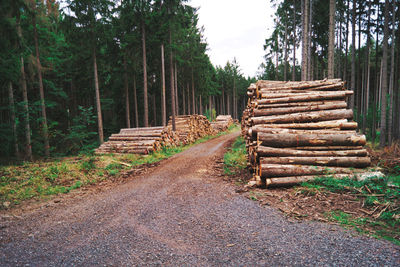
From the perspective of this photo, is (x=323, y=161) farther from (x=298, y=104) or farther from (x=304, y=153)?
(x=298, y=104)

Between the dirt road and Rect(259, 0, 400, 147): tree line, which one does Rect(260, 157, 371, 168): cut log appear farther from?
Rect(259, 0, 400, 147): tree line

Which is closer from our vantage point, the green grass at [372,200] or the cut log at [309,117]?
the green grass at [372,200]

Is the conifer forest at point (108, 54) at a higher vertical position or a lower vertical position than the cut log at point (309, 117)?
higher

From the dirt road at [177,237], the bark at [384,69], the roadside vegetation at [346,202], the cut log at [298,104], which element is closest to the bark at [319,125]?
the cut log at [298,104]

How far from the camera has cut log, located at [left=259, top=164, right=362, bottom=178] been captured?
226 inches

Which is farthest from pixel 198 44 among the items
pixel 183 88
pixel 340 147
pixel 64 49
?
pixel 340 147

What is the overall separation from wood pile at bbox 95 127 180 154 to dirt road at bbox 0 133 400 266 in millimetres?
7717

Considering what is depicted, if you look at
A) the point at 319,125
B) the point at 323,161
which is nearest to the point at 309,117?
the point at 319,125

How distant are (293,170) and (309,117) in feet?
8.65

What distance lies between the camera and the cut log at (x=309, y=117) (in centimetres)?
726

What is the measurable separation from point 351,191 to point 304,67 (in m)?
12.7

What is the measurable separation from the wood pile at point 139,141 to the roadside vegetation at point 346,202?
8.22 meters

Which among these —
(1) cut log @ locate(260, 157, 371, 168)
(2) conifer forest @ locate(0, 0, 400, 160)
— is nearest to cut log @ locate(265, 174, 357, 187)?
(1) cut log @ locate(260, 157, 371, 168)

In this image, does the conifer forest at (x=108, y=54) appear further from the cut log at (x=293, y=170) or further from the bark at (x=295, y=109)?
the cut log at (x=293, y=170)
